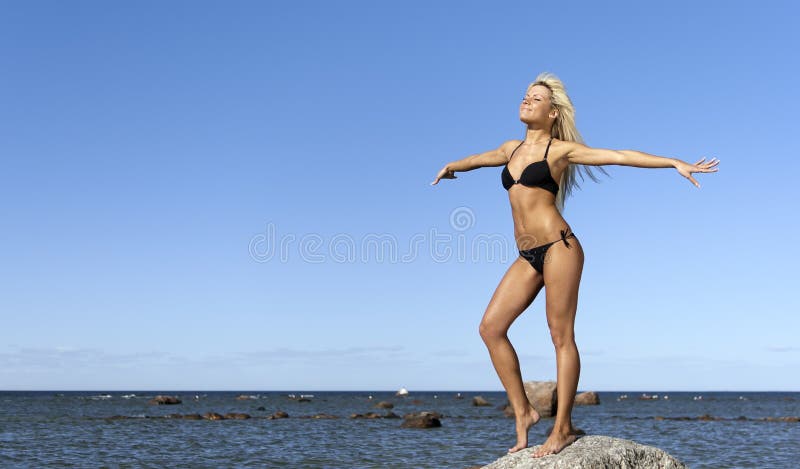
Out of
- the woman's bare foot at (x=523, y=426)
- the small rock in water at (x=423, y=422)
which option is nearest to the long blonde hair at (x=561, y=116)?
the woman's bare foot at (x=523, y=426)

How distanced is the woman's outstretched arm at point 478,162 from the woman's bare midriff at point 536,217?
54 centimetres

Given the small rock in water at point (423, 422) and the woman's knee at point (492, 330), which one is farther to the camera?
the small rock in water at point (423, 422)

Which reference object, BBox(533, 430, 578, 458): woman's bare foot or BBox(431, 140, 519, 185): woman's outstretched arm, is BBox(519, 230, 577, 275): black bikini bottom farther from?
BBox(533, 430, 578, 458): woman's bare foot

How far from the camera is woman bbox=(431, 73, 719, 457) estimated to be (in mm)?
7805

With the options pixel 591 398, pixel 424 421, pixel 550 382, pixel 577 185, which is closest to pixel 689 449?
pixel 550 382

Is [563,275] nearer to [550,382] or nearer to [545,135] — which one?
[545,135]

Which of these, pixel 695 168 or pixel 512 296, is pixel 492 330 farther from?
pixel 695 168

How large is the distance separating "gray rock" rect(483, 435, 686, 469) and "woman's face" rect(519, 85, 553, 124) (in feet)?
10.5

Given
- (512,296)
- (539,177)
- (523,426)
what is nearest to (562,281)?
(512,296)

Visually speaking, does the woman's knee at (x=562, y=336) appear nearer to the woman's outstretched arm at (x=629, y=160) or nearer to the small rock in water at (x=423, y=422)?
the woman's outstretched arm at (x=629, y=160)

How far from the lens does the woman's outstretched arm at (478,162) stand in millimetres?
8469

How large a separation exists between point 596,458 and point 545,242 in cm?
224

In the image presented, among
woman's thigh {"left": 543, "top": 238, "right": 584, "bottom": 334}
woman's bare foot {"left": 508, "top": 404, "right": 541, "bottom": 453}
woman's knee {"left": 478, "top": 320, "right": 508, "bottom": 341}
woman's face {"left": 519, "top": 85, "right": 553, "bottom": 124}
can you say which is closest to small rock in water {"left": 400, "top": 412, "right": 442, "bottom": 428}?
woman's bare foot {"left": 508, "top": 404, "right": 541, "bottom": 453}

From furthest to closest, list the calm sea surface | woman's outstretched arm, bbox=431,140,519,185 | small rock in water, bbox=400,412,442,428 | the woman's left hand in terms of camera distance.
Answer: small rock in water, bbox=400,412,442,428 < the calm sea surface < woman's outstretched arm, bbox=431,140,519,185 < the woman's left hand
